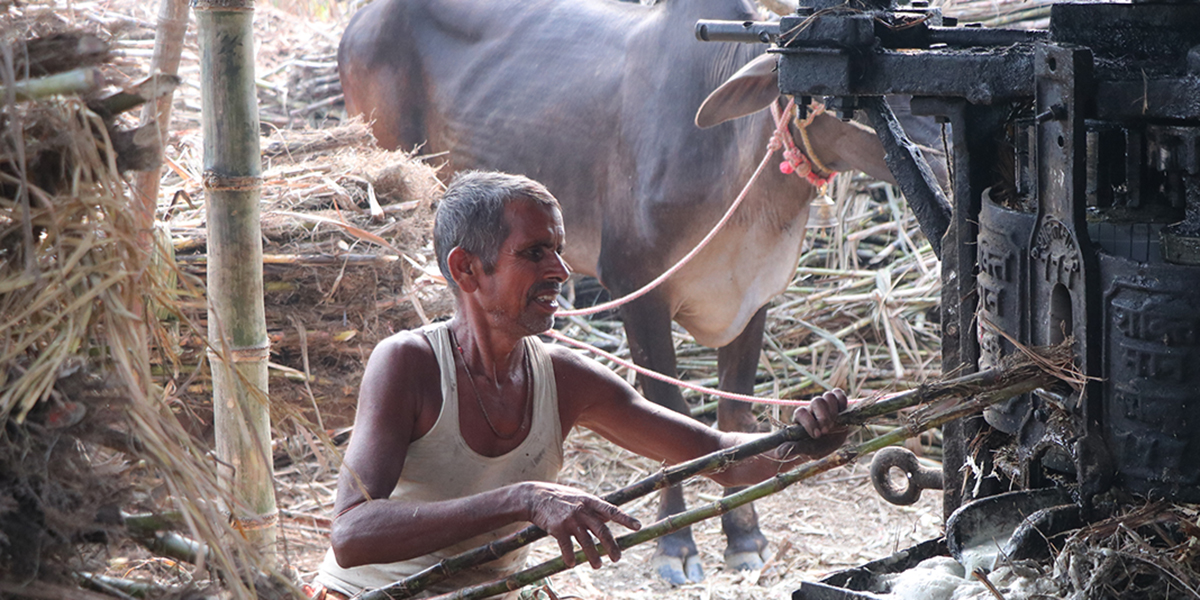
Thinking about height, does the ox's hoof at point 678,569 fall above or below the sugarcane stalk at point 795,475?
below

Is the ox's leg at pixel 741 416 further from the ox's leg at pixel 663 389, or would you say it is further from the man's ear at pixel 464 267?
the man's ear at pixel 464 267

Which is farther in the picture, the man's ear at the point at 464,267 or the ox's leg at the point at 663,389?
the ox's leg at the point at 663,389

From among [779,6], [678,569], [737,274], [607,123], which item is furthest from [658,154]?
[678,569]

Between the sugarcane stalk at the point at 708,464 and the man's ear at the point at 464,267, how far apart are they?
0.68 metres

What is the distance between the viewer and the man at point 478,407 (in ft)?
7.63

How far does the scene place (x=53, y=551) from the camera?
4.38ft

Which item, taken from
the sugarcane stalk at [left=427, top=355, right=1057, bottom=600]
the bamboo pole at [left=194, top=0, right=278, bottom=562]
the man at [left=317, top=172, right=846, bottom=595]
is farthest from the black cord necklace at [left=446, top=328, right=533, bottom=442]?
the sugarcane stalk at [left=427, top=355, right=1057, bottom=600]

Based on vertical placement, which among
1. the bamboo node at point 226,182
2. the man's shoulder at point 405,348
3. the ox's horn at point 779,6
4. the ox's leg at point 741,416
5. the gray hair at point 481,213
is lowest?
the ox's leg at point 741,416

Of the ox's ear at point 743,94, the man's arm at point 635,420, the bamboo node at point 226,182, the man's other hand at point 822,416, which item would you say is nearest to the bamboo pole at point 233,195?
the bamboo node at point 226,182

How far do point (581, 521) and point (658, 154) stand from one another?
10.1 ft

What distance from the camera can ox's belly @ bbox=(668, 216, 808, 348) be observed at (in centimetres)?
480

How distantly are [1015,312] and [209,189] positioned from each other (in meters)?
1.72

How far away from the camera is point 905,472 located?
2.54 metres

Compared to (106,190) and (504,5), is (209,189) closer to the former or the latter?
(106,190)
